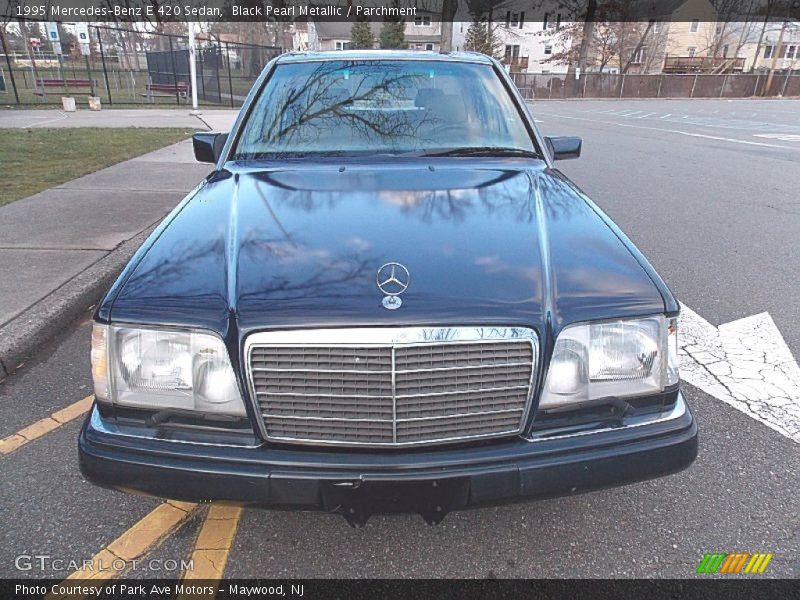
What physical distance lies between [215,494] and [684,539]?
1657 mm

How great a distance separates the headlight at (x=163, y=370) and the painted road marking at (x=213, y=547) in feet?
1.26

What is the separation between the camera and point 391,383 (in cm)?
163

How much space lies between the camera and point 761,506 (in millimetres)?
2223

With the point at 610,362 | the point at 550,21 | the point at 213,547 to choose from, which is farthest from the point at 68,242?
the point at 550,21

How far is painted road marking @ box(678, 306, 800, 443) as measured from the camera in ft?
9.41

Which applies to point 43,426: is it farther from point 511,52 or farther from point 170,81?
point 511,52

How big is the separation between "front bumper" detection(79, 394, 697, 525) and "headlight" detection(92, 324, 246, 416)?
0.12 meters

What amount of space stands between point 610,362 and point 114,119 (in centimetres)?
1737

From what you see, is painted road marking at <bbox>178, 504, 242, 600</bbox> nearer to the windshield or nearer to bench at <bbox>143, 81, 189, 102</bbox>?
the windshield

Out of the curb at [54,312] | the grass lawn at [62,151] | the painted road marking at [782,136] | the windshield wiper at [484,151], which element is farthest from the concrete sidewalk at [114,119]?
the painted road marking at [782,136]

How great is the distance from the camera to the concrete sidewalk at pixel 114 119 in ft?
47.0

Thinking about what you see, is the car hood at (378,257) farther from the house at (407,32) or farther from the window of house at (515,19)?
the window of house at (515,19)

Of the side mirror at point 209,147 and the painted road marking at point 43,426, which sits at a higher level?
the side mirror at point 209,147

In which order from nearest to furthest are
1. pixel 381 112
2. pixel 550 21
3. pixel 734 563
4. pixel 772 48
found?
pixel 734 563 → pixel 381 112 → pixel 550 21 → pixel 772 48
